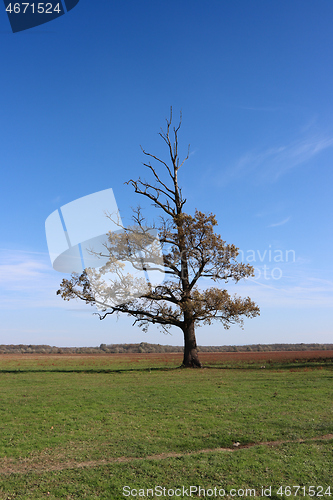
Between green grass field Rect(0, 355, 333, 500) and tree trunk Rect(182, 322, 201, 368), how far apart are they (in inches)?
552

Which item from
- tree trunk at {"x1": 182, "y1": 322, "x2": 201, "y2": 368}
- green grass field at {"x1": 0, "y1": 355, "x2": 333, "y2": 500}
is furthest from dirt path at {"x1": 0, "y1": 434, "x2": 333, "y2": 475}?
tree trunk at {"x1": 182, "y1": 322, "x2": 201, "y2": 368}

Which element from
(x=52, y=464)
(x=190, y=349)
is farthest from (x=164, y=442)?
(x=190, y=349)

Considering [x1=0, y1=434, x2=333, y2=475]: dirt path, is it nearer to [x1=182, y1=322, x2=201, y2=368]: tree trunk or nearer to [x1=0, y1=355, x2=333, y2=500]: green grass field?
[x1=0, y1=355, x2=333, y2=500]: green grass field

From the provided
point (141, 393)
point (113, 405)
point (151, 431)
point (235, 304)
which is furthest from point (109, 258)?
point (151, 431)

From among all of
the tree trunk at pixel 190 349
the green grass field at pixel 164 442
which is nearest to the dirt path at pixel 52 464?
the green grass field at pixel 164 442

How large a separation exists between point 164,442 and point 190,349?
23.3 meters

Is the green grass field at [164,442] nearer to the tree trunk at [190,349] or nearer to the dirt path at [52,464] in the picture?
the dirt path at [52,464]

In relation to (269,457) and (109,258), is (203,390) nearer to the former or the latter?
(269,457)

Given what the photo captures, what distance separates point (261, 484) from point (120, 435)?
516 centimetres

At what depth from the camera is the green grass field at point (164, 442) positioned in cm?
757

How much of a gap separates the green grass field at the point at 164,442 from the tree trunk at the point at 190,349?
14.0m

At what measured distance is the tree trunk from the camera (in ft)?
109

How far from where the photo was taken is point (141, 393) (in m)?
18.6

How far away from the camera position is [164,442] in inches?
411
